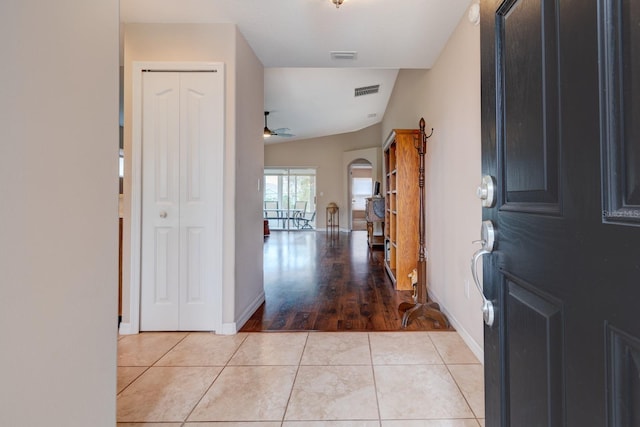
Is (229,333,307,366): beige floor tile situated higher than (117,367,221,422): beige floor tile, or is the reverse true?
(229,333,307,366): beige floor tile

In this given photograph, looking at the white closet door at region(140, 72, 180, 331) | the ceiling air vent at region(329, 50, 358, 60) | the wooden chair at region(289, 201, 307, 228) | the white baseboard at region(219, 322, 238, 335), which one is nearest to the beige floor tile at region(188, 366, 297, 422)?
the white baseboard at region(219, 322, 238, 335)

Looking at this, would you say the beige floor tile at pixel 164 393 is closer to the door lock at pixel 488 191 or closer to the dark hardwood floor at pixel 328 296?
the dark hardwood floor at pixel 328 296

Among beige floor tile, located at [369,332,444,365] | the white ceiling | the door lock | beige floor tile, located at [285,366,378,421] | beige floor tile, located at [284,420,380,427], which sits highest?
the white ceiling

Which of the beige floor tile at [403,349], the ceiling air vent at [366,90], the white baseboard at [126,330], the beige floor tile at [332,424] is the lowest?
the beige floor tile at [332,424]

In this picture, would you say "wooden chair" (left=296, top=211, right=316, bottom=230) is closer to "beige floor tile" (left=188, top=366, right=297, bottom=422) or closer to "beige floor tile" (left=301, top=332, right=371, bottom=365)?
"beige floor tile" (left=301, top=332, right=371, bottom=365)

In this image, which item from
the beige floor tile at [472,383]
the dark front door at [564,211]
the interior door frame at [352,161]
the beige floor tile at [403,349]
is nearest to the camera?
the dark front door at [564,211]

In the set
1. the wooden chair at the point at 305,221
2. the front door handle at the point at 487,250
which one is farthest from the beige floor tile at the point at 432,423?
the wooden chair at the point at 305,221

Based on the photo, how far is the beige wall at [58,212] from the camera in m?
0.68

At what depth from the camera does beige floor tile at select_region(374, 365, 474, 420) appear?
4.55 feet

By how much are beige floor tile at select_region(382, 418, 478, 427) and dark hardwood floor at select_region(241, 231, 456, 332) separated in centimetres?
97

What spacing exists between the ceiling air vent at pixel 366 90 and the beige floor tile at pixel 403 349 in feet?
15.1

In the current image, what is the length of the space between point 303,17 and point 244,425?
8.40ft

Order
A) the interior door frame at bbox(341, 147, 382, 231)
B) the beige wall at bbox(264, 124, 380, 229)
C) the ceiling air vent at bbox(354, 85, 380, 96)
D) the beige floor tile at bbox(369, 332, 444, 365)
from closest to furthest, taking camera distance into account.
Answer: the beige floor tile at bbox(369, 332, 444, 365) → the ceiling air vent at bbox(354, 85, 380, 96) → the interior door frame at bbox(341, 147, 382, 231) → the beige wall at bbox(264, 124, 380, 229)

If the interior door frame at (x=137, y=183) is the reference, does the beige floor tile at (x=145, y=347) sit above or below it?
below
